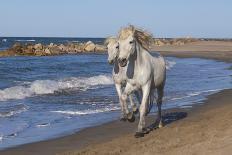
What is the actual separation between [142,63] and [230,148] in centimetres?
366

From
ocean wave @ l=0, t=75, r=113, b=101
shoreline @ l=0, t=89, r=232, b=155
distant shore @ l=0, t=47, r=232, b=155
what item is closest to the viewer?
distant shore @ l=0, t=47, r=232, b=155

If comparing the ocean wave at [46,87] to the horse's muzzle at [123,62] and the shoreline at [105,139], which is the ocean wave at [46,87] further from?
the horse's muzzle at [123,62]

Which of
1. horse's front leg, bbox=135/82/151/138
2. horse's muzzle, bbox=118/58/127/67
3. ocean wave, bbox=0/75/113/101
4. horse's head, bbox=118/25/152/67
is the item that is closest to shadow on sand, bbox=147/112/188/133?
horse's front leg, bbox=135/82/151/138

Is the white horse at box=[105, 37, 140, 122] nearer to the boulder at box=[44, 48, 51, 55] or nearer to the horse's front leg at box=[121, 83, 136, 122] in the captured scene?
the horse's front leg at box=[121, 83, 136, 122]

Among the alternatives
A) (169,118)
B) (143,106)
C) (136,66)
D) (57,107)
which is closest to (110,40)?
(136,66)

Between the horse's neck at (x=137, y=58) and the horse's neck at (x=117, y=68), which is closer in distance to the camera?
the horse's neck at (x=137, y=58)

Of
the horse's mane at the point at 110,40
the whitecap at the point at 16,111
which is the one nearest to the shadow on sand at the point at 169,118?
the horse's mane at the point at 110,40

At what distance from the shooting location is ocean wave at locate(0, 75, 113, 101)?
19.0 meters

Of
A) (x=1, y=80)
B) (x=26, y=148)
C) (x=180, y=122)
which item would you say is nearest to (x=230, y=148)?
(x=26, y=148)

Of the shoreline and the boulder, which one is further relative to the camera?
the boulder

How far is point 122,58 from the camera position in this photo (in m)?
9.58

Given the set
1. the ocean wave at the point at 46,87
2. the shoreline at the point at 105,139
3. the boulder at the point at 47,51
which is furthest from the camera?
the boulder at the point at 47,51

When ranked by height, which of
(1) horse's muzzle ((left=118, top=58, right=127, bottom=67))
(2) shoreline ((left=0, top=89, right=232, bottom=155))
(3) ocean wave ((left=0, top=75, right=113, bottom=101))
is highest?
(1) horse's muzzle ((left=118, top=58, right=127, bottom=67))

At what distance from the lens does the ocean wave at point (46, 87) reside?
19.0m
